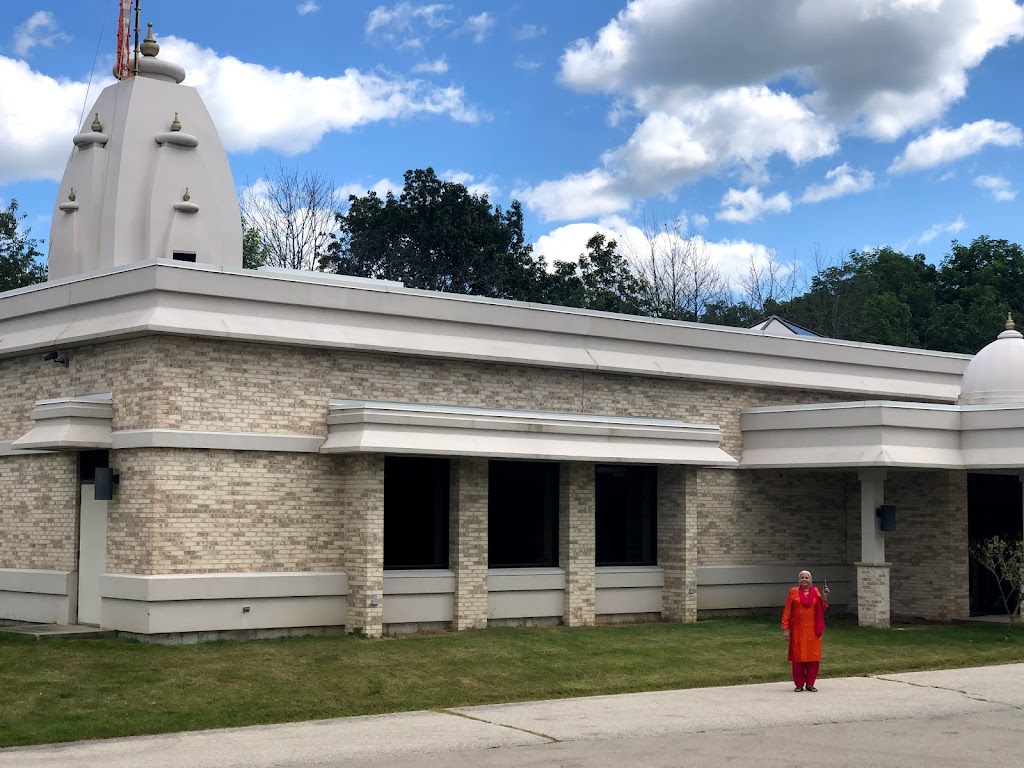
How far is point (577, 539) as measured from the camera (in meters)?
23.5

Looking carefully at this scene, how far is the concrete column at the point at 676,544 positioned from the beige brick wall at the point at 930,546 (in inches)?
193

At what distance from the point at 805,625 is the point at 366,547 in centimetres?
708

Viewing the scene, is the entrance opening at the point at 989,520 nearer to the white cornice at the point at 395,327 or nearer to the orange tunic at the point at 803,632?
the white cornice at the point at 395,327

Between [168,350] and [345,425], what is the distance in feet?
9.57

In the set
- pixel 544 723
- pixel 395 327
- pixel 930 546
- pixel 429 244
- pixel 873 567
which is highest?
pixel 429 244

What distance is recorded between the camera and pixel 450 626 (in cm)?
2198

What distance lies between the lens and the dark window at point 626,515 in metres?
24.6

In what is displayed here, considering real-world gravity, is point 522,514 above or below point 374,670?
above

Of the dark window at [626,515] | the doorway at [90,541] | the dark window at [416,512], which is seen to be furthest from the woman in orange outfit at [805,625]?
the doorway at [90,541]

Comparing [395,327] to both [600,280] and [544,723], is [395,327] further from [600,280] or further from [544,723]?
[600,280]

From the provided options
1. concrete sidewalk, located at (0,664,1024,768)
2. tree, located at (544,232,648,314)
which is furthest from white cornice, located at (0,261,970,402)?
tree, located at (544,232,648,314)

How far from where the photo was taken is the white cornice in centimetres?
2008

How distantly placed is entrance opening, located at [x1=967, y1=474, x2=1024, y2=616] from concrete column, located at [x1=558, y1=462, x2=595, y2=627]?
864cm

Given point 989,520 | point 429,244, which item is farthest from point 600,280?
point 989,520
